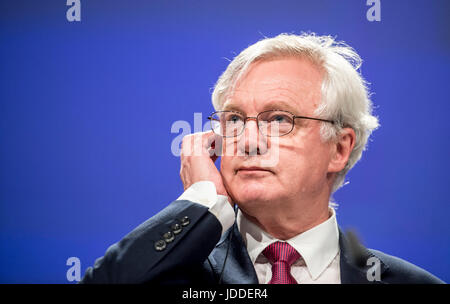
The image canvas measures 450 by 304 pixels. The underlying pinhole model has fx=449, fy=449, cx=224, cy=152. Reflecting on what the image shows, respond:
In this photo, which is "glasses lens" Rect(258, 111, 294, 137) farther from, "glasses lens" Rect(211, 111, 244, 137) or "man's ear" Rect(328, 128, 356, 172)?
"man's ear" Rect(328, 128, 356, 172)

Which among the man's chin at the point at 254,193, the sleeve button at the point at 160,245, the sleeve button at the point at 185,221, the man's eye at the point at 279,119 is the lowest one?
the sleeve button at the point at 160,245

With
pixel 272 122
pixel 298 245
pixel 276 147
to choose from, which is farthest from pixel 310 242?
pixel 272 122

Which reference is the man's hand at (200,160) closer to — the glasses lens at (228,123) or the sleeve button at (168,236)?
the glasses lens at (228,123)

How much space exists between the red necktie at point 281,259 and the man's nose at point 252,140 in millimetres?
411

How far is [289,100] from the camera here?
1.92m

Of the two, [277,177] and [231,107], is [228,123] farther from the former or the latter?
[277,177]

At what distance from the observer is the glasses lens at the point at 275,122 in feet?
6.32

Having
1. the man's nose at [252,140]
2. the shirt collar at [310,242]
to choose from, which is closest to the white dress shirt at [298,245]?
the shirt collar at [310,242]

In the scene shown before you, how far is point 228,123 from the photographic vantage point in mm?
2064

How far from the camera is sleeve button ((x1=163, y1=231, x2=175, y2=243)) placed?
1.62 m

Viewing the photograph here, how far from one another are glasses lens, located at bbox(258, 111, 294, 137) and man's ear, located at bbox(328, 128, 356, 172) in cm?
28

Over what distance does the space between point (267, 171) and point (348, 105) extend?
1.82 feet

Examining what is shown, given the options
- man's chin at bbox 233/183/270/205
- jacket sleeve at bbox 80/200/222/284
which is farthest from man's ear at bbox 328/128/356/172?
jacket sleeve at bbox 80/200/222/284
